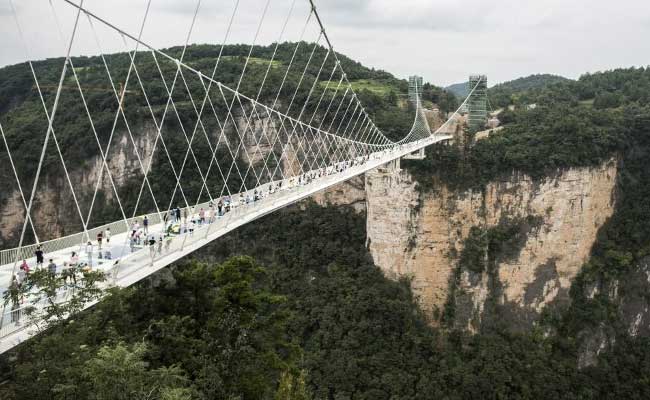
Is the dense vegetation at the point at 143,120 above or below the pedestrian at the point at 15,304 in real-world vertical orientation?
above

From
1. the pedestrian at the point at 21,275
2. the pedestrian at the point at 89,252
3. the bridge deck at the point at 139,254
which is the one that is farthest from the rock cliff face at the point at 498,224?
the pedestrian at the point at 21,275

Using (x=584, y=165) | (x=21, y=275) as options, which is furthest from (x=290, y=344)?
(x=584, y=165)

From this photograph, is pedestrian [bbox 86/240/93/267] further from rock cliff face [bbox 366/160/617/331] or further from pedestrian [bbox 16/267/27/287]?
rock cliff face [bbox 366/160/617/331]

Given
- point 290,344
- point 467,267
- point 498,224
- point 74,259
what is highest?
point 74,259

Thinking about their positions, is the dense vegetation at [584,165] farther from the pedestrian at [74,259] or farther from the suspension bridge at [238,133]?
the pedestrian at [74,259]

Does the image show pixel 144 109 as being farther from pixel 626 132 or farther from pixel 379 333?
pixel 626 132

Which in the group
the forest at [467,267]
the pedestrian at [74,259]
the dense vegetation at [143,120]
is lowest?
the forest at [467,267]

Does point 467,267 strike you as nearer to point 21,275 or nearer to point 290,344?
point 290,344

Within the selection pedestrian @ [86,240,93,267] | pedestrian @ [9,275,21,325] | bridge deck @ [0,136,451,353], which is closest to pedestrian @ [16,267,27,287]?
bridge deck @ [0,136,451,353]
